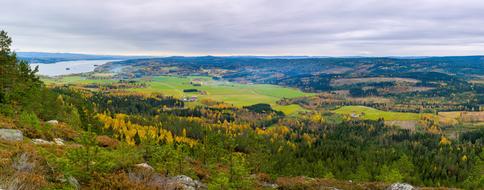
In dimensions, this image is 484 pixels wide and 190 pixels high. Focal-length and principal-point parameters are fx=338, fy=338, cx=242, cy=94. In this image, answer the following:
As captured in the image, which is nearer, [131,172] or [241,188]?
[131,172]

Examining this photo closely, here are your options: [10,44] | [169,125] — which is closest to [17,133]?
[10,44]

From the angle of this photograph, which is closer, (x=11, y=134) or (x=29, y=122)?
(x=11, y=134)

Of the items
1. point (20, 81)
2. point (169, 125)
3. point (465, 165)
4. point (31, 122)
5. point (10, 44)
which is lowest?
point (465, 165)

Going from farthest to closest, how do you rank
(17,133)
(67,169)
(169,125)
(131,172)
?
(169,125) → (17,133) → (131,172) → (67,169)

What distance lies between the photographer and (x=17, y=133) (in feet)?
125

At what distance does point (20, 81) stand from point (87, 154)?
5274cm

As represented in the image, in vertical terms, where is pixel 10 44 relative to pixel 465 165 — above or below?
above

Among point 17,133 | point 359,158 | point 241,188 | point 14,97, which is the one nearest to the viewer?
point 241,188

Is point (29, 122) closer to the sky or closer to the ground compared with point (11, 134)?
closer to the ground

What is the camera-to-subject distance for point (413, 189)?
117 feet

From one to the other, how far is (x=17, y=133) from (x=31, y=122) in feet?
30.3

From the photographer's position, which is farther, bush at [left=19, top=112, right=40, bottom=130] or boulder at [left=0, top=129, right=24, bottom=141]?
bush at [left=19, top=112, right=40, bottom=130]

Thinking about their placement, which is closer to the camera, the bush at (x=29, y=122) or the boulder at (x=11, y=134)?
the boulder at (x=11, y=134)

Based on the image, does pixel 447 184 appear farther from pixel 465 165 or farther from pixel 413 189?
pixel 413 189
